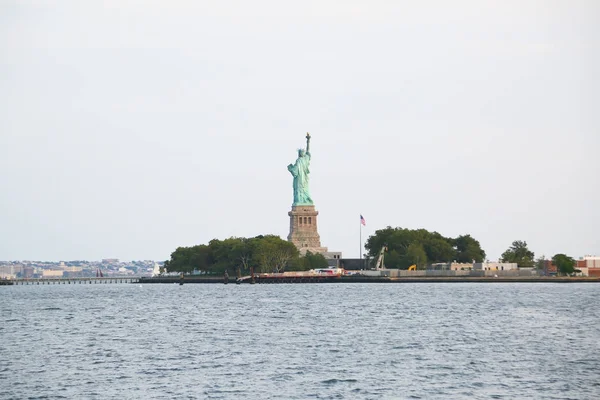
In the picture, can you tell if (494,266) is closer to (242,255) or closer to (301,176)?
(301,176)

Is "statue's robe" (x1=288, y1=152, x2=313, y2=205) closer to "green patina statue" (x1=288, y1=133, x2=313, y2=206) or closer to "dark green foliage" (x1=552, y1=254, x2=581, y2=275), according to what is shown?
"green patina statue" (x1=288, y1=133, x2=313, y2=206)

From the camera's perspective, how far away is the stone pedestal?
195750 mm

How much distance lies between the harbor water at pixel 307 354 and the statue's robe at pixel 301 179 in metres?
106

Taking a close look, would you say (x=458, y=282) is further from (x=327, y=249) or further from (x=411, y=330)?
(x=411, y=330)

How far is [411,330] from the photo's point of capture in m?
67.6

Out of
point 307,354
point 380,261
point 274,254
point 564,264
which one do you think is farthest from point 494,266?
point 307,354

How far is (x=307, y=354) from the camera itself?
54219 millimetres

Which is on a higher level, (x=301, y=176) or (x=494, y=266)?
(x=301, y=176)

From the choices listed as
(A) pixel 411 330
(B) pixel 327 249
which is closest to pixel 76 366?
(A) pixel 411 330

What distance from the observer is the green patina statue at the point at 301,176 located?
645 ft

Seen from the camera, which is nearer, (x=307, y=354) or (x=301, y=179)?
(x=307, y=354)

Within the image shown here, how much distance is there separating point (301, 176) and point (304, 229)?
9896 millimetres

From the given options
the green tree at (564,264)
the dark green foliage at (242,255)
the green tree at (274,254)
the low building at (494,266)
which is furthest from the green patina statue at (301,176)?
the green tree at (564,264)

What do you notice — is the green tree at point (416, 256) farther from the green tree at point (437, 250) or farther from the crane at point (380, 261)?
the green tree at point (437, 250)
